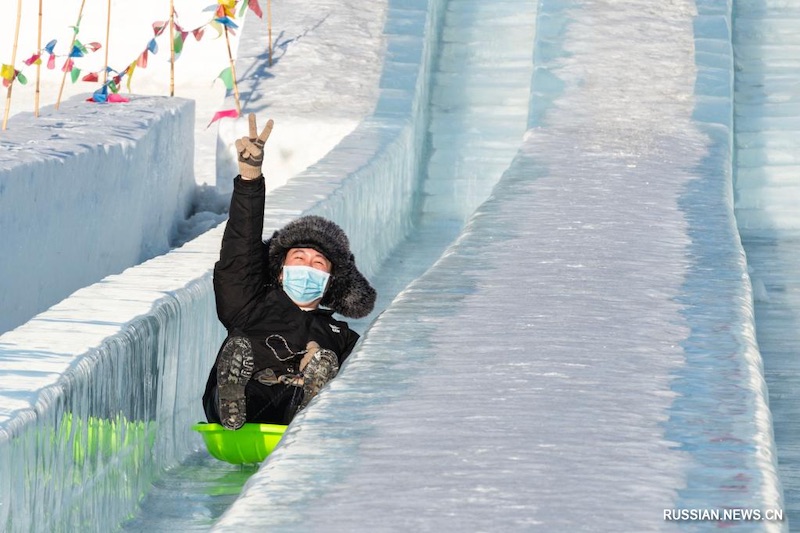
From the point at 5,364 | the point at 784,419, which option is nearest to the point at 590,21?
the point at 784,419

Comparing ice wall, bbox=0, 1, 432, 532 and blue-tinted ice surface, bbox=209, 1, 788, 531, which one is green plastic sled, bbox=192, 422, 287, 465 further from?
blue-tinted ice surface, bbox=209, 1, 788, 531

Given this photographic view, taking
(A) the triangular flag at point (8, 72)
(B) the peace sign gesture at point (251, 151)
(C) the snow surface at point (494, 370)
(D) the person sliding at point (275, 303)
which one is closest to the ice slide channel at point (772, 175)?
(C) the snow surface at point (494, 370)

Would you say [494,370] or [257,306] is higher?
[494,370]

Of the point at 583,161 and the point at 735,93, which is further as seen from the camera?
the point at 735,93

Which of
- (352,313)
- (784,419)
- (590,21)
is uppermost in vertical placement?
Answer: (590,21)

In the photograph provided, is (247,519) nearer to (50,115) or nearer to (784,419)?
(784,419)

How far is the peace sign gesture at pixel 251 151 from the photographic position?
413 cm

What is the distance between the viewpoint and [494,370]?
10.4 ft

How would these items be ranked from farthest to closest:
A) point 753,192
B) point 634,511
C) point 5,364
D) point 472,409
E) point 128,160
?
point 753,192, point 128,160, point 5,364, point 472,409, point 634,511

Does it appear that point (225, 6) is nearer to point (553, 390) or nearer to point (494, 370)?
point (494, 370)

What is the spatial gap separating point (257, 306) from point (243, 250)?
17 cm

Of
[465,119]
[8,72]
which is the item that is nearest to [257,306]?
[8,72]

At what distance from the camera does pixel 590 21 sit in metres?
9.52

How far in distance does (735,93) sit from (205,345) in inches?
217
